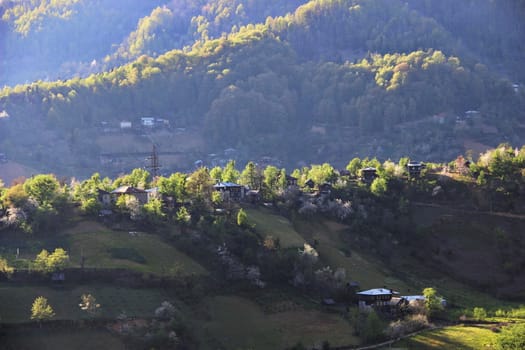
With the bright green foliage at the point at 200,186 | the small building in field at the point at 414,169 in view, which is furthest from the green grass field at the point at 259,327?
the small building in field at the point at 414,169

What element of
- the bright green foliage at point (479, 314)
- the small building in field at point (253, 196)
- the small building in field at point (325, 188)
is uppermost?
the small building in field at point (325, 188)

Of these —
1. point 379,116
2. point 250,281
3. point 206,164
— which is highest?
point 379,116

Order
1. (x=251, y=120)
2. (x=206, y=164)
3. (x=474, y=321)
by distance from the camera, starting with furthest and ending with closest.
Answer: (x=251, y=120) → (x=206, y=164) → (x=474, y=321)

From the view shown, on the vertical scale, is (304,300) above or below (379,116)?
below

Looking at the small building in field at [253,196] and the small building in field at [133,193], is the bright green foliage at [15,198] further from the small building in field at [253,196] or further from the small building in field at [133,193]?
the small building in field at [253,196]

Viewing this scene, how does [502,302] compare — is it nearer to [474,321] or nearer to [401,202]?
[474,321]

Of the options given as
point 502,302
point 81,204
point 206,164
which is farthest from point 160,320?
point 206,164
